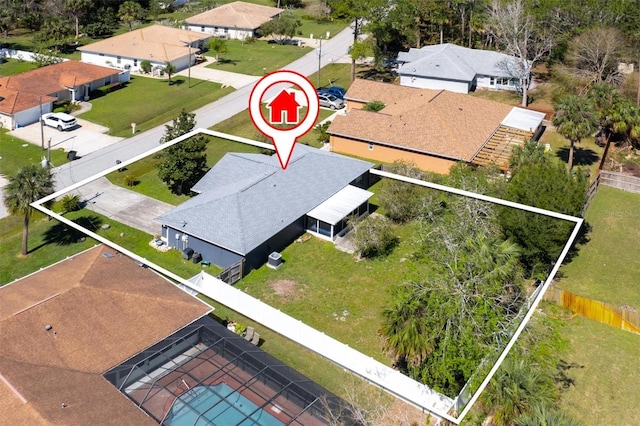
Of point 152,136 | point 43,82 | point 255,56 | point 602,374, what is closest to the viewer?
point 602,374

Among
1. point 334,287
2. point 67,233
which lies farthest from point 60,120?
point 334,287

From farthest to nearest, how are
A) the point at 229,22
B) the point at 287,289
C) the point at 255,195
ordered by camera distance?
the point at 229,22
the point at 255,195
the point at 287,289

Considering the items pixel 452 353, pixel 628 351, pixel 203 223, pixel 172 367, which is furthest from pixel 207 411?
pixel 628 351

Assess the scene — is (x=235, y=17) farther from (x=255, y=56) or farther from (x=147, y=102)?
(x=147, y=102)

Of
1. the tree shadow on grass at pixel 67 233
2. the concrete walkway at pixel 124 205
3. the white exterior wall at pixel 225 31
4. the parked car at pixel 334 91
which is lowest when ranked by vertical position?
the tree shadow on grass at pixel 67 233

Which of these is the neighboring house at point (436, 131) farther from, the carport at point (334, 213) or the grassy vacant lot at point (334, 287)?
the grassy vacant lot at point (334, 287)

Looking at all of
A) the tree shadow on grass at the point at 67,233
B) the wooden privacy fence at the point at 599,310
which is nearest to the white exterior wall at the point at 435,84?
the wooden privacy fence at the point at 599,310

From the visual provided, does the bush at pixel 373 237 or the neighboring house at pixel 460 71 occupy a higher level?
the neighboring house at pixel 460 71

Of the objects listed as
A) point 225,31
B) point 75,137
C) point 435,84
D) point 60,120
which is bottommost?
point 75,137

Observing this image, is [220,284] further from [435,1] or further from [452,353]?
Answer: [435,1]
